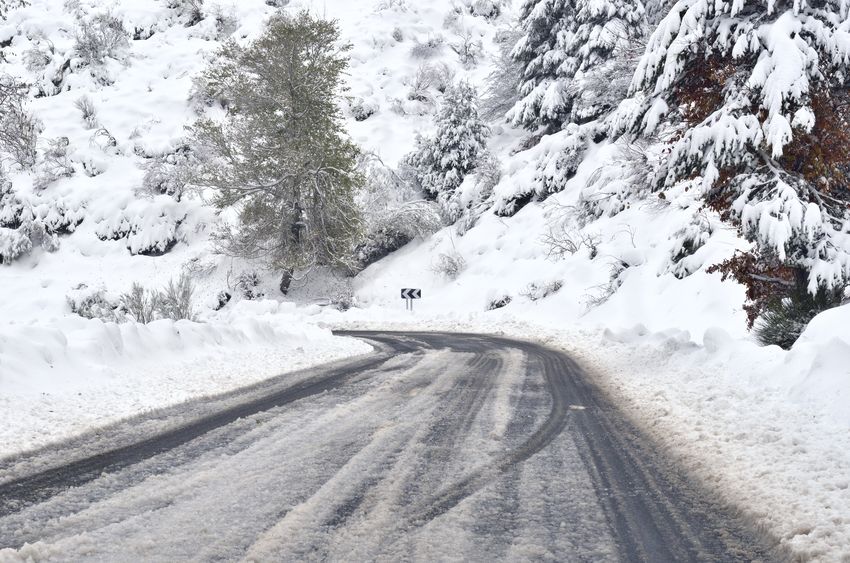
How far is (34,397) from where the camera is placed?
17.0ft

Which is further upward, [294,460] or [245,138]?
[245,138]

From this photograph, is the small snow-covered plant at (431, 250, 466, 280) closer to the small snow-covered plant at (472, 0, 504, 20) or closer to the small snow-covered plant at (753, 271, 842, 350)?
the small snow-covered plant at (753, 271, 842, 350)

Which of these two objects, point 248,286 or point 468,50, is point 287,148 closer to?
point 248,286

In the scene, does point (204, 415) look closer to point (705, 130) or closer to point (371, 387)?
point (371, 387)

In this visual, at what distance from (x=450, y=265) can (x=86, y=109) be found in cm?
2933

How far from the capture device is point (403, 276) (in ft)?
89.9

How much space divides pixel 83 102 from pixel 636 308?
1543 inches

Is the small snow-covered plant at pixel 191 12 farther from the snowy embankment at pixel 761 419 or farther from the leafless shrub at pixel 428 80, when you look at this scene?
the snowy embankment at pixel 761 419

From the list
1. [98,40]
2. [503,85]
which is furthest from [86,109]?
[503,85]

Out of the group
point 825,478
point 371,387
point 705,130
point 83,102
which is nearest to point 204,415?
point 371,387

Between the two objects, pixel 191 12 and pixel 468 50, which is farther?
pixel 191 12

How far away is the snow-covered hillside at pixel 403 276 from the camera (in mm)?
4777

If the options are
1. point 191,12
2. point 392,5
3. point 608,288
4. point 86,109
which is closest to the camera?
point 608,288

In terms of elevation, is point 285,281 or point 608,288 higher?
point 285,281
